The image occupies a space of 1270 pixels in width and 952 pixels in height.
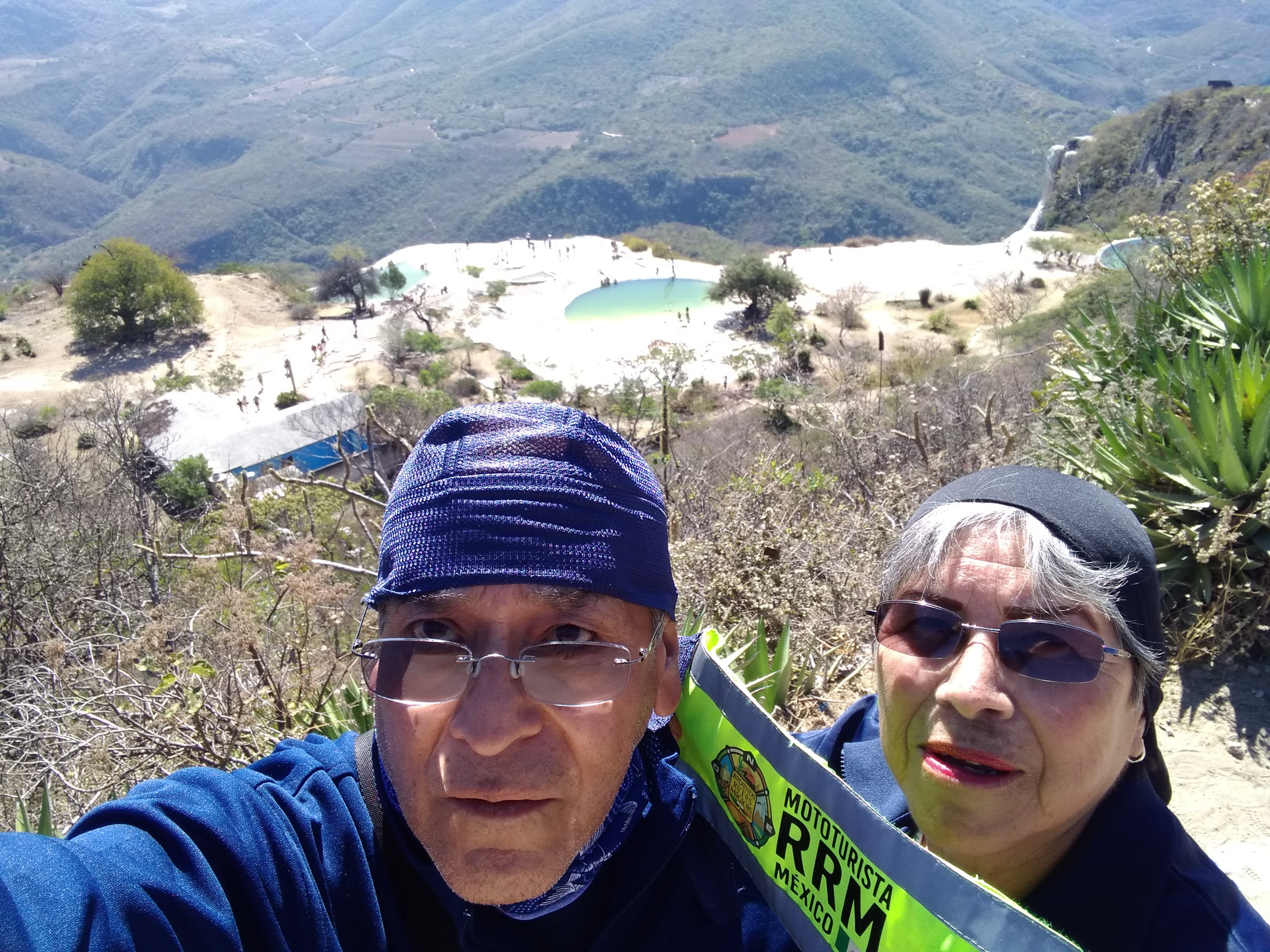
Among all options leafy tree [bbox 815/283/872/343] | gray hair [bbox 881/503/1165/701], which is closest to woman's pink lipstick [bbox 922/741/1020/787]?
gray hair [bbox 881/503/1165/701]

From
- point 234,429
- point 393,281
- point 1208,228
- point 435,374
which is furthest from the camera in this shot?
point 393,281

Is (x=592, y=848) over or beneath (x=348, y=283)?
over

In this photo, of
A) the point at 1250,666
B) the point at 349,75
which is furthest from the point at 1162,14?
the point at 1250,666

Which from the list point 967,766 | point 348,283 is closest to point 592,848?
point 967,766

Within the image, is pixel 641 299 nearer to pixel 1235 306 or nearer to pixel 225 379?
pixel 225 379

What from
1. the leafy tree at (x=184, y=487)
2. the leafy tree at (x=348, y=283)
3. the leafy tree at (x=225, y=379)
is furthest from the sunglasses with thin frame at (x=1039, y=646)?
the leafy tree at (x=348, y=283)

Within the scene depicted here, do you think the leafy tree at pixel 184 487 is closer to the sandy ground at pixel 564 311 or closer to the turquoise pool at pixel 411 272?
the sandy ground at pixel 564 311

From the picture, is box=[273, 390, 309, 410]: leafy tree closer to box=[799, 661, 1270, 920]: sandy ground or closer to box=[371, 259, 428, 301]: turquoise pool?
box=[371, 259, 428, 301]: turquoise pool
